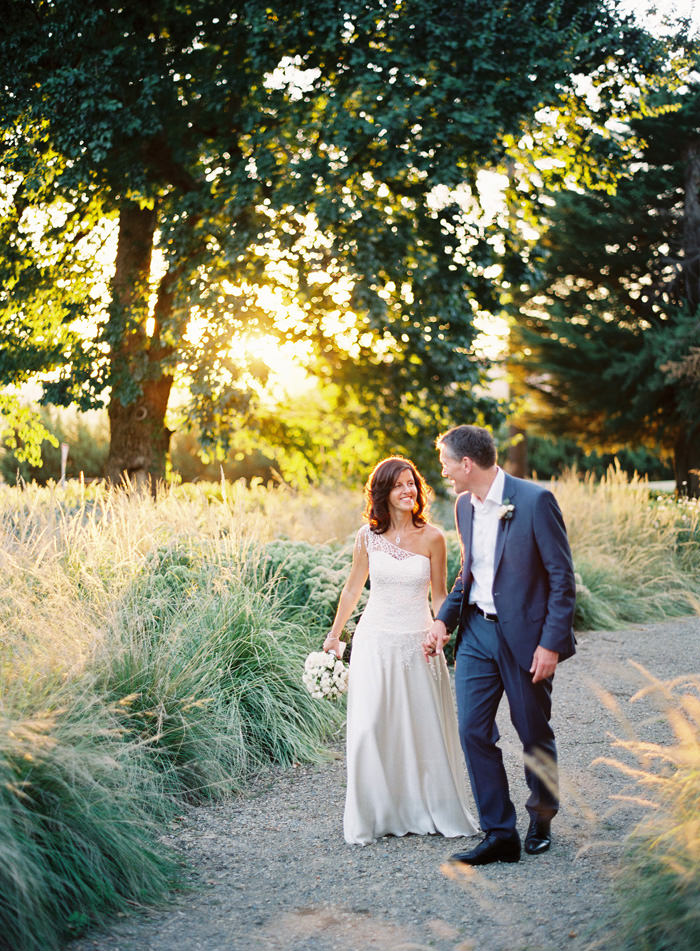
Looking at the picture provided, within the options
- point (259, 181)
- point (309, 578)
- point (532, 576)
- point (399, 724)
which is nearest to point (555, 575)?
point (532, 576)

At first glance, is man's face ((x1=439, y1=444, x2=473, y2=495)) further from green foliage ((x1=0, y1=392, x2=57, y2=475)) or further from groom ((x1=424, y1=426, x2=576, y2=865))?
green foliage ((x1=0, y1=392, x2=57, y2=475))

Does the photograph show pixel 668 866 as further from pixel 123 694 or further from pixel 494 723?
pixel 123 694

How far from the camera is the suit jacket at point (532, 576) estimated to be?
4234 millimetres

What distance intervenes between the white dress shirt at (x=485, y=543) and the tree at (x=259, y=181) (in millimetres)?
6004

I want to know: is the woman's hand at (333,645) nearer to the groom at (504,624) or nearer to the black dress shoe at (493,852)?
→ the groom at (504,624)

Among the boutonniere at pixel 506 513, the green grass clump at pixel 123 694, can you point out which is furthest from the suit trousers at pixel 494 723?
the green grass clump at pixel 123 694

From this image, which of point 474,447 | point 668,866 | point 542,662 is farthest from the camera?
point 474,447

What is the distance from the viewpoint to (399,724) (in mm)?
4887

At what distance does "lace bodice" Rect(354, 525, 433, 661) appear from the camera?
16.3 ft

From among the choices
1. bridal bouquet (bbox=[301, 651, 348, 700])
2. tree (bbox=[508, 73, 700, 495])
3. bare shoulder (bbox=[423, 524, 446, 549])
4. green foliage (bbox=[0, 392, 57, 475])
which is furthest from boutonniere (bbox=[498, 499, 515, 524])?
tree (bbox=[508, 73, 700, 495])

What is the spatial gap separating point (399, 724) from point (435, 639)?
0.51 m

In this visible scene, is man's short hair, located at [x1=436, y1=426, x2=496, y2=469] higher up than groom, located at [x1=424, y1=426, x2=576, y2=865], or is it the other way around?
man's short hair, located at [x1=436, y1=426, x2=496, y2=469]

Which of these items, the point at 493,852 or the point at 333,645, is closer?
the point at 493,852

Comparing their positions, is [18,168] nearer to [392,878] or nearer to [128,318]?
[128,318]
